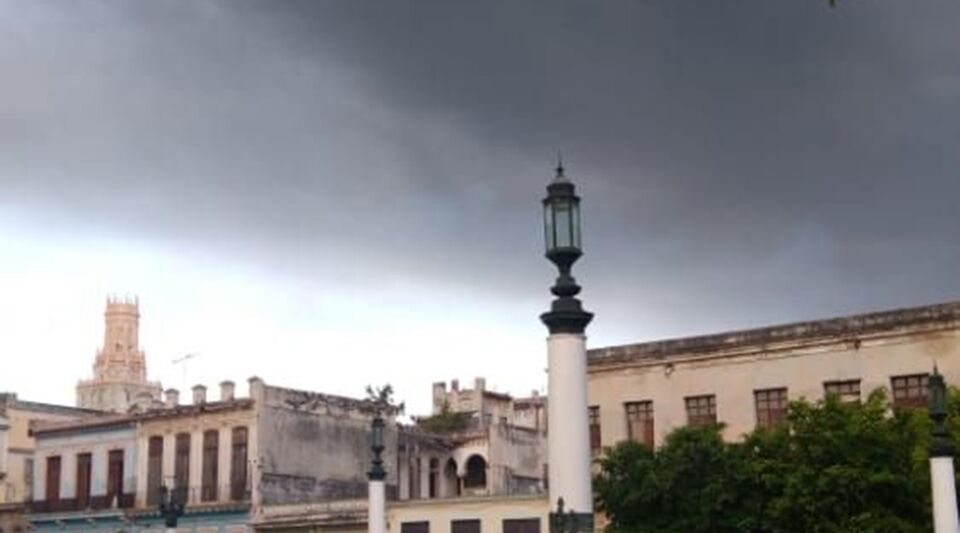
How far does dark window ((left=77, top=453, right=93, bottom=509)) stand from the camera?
49.9 meters

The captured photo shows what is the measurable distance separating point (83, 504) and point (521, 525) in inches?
735

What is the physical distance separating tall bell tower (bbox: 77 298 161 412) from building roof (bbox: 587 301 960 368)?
363 feet

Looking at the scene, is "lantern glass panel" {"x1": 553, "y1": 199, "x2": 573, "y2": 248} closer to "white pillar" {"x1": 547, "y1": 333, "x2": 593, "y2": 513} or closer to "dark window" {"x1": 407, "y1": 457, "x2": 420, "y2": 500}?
"white pillar" {"x1": 547, "y1": 333, "x2": 593, "y2": 513}

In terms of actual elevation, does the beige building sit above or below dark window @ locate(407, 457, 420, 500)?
above

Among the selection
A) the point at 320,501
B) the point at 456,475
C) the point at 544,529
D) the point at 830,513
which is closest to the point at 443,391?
the point at 456,475

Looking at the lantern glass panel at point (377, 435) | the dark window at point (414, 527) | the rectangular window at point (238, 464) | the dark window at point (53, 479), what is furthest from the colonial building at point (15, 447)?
the lantern glass panel at point (377, 435)

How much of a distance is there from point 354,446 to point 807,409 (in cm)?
2439

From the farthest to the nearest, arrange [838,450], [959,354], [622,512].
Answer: [959,354] → [622,512] → [838,450]

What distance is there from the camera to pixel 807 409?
2623 centimetres

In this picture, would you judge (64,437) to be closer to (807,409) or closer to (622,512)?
(622,512)

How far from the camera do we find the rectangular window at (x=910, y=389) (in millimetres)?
31250

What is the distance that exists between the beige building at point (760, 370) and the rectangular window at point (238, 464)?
13.4 metres

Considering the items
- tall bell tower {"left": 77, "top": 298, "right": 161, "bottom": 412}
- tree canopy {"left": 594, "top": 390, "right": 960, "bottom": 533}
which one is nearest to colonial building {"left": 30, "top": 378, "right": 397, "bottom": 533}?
Answer: tree canopy {"left": 594, "top": 390, "right": 960, "bottom": 533}

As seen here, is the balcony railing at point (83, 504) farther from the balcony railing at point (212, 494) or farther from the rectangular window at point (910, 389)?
the rectangular window at point (910, 389)
